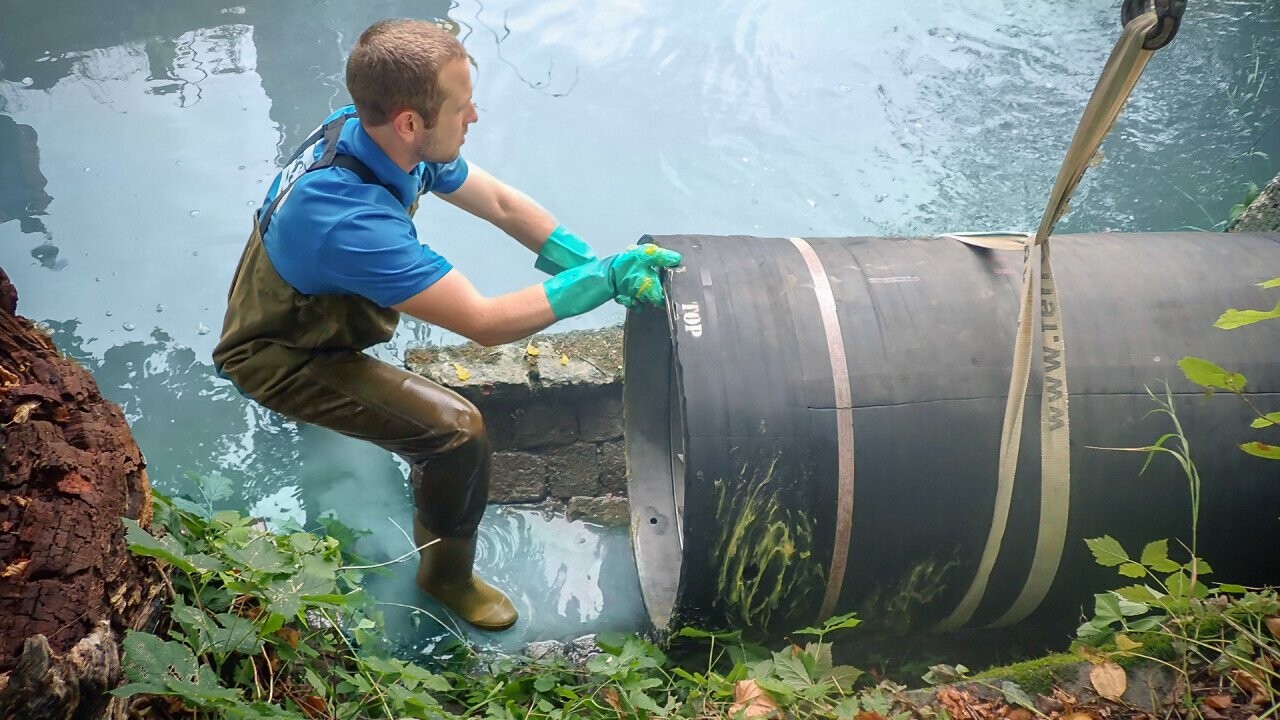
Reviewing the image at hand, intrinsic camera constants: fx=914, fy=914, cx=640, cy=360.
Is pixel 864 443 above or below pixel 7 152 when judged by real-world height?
below

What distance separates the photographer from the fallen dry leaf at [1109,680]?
6.51ft

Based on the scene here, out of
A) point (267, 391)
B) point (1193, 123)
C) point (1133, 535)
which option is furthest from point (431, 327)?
point (1193, 123)

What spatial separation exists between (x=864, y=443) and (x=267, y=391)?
5.93 feet

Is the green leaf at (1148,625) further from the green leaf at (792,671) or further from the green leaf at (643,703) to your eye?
the green leaf at (643,703)

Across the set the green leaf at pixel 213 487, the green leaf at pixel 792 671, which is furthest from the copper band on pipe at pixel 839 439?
the green leaf at pixel 213 487

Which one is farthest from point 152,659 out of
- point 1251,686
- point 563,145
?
point 563,145

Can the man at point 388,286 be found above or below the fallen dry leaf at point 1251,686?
above

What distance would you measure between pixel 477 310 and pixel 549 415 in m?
1.20

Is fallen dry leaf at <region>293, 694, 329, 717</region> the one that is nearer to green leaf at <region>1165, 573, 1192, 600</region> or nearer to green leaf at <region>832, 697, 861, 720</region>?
green leaf at <region>832, 697, 861, 720</region>

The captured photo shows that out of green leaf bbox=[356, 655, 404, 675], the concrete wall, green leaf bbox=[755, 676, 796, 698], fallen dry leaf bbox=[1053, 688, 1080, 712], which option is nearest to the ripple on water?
the concrete wall

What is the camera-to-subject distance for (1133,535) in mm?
2523

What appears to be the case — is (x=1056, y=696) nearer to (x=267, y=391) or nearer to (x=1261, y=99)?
(x=267, y=391)

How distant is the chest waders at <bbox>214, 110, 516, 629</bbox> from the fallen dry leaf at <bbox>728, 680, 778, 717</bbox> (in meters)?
1.14

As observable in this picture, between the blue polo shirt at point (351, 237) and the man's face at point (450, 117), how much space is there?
143 mm
